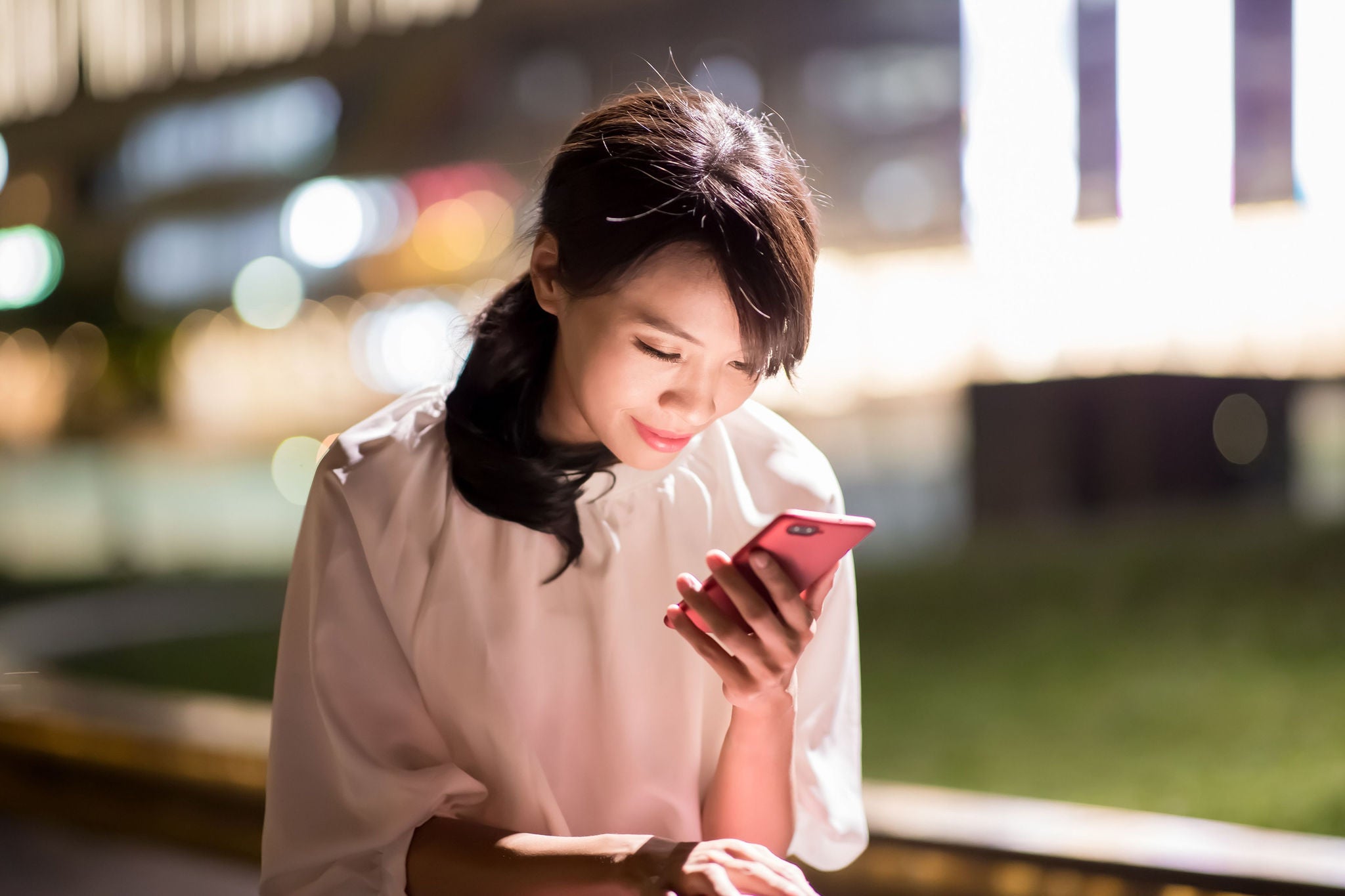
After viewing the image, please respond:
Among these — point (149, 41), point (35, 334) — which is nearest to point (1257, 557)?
point (149, 41)

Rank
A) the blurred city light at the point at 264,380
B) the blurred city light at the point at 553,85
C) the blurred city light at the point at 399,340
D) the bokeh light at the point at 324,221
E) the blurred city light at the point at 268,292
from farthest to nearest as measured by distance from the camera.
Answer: the blurred city light at the point at 268,292
the bokeh light at the point at 324,221
the blurred city light at the point at 264,380
the blurred city light at the point at 399,340
the blurred city light at the point at 553,85

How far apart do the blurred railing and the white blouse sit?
1322 mm

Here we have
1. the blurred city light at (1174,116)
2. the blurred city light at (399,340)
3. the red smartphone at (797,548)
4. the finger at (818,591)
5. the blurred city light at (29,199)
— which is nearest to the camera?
the red smartphone at (797,548)

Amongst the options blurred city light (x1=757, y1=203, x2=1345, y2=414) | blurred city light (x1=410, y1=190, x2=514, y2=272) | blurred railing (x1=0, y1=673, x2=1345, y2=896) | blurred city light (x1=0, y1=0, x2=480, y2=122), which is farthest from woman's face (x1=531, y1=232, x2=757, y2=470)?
blurred city light (x1=410, y1=190, x2=514, y2=272)

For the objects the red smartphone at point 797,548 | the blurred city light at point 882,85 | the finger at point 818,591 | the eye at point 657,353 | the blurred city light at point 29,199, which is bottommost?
the finger at point 818,591

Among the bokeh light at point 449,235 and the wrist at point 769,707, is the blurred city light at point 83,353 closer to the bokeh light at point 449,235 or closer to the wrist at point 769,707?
the bokeh light at point 449,235

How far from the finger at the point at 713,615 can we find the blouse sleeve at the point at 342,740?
416 millimetres

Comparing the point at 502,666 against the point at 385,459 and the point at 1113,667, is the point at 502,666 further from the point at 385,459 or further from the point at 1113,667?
the point at 1113,667

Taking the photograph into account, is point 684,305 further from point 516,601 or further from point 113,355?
point 113,355

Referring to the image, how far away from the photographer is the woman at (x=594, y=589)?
1325mm

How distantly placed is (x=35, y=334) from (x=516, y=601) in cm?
3274

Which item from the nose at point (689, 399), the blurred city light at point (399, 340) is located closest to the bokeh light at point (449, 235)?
the blurred city light at point (399, 340)

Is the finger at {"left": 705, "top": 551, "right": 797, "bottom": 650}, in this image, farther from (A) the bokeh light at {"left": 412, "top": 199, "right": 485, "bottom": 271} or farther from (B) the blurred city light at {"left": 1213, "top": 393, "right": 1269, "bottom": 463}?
(A) the bokeh light at {"left": 412, "top": 199, "right": 485, "bottom": 271}

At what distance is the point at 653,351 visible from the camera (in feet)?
4.47
